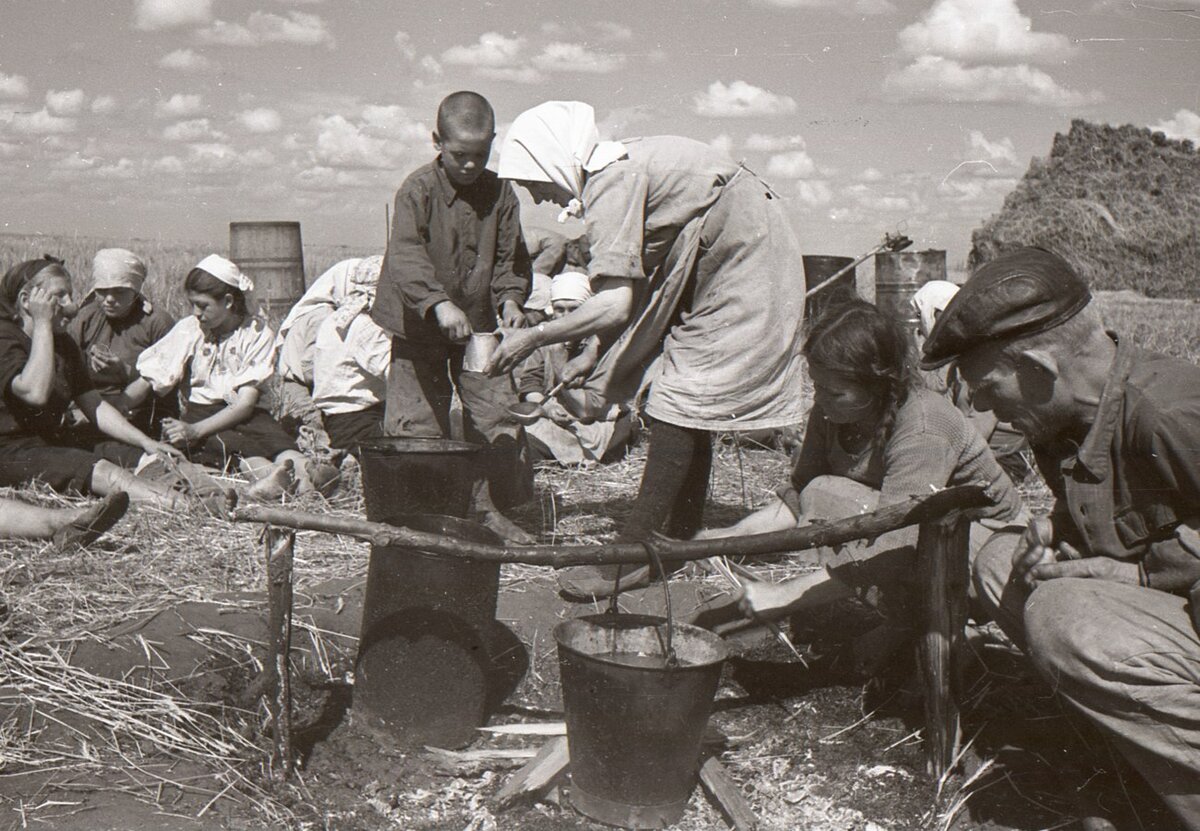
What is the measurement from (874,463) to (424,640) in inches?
61.6

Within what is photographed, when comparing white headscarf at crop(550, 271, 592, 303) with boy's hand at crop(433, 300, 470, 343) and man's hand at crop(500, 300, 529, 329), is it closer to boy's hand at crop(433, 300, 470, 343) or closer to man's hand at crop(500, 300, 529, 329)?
man's hand at crop(500, 300, 529, 329)

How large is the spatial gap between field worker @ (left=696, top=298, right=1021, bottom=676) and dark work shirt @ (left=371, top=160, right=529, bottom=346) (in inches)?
80.3

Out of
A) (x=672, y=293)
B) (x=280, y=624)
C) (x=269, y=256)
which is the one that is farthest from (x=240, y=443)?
(x=269, y=256)

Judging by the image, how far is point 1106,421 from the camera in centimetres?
259

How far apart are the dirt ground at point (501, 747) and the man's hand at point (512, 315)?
155 cm

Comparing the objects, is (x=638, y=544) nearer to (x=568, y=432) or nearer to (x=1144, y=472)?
(x=1144, y=472)

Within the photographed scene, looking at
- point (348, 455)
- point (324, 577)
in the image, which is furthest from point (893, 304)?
point (324, 577)

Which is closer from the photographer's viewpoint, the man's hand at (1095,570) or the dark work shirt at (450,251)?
the man's hand at (1095,570)

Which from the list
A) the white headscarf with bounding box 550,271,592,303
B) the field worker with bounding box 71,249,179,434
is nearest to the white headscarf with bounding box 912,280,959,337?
the white headscarf with bounding box 550,271,592,303

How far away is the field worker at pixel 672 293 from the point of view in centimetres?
389

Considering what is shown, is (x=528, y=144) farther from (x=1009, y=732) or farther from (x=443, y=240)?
(x=1009, y=732)

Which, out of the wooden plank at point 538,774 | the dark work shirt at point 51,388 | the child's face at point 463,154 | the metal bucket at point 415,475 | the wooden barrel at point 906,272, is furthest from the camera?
the wooden barrel at point 906,272

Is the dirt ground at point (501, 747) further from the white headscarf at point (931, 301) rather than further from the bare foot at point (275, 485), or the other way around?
the white headscarf at point (931, 301)

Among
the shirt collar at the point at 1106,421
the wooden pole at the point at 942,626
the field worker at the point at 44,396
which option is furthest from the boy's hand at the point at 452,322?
the shirt collar at the point at 1106,421
